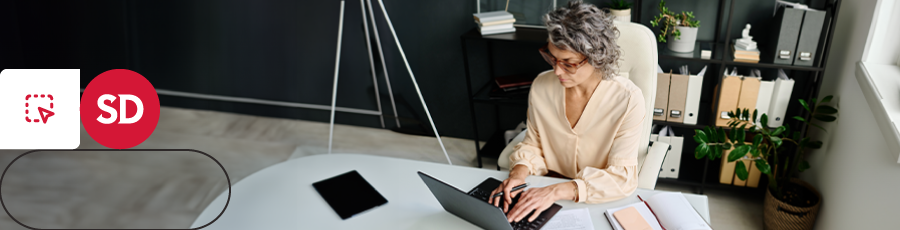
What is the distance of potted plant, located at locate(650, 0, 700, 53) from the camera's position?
1.97 m

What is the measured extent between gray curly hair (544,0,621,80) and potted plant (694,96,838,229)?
883 millimetres

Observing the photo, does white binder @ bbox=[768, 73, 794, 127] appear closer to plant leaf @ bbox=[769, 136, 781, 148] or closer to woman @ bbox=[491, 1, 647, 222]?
plant leaf @ bbox=[769, 136, 781, 148]

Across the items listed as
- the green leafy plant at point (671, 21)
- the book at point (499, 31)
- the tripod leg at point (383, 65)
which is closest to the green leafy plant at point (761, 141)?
the green leafy plant at point (671, 21)

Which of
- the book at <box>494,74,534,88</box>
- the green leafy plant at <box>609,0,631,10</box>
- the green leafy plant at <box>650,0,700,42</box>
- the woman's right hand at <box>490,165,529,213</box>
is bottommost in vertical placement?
the woman's right hand at <box>490,165,529,213</box>

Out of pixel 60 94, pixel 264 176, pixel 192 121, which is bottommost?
pixel 264 176

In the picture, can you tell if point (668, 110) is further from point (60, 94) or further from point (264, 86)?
point (60, 94)

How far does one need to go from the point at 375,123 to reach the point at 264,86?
197 centimetres

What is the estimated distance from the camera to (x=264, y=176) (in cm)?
130

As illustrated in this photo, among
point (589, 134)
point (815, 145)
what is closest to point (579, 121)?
point (589, 134)

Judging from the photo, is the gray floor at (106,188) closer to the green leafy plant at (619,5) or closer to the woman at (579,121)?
the woman at (579,121)

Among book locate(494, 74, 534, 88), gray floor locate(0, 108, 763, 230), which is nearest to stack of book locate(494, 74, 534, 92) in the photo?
book locate(494, 74, 534, 88)

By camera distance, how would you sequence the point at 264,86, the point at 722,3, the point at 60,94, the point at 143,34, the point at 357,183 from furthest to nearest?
1. the point at 722,3
2. the point at 357,183
3. the point at 264,86
4. the point at 143,34
5. the point at 60,94

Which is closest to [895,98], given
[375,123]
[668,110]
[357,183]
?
[668,110]

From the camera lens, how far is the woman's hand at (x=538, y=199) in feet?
3.58
